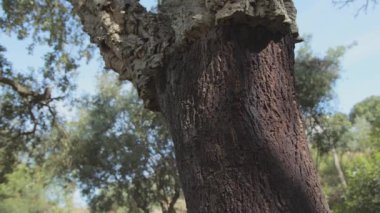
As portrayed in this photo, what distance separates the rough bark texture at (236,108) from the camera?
209 centimetres

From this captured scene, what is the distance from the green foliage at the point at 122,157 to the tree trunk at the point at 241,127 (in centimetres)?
2099

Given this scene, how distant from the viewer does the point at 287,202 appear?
204cm

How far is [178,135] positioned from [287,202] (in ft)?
2.05

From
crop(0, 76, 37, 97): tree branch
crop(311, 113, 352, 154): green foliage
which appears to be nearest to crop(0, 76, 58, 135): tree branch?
crop(0, 76, 37, 97): tree branch

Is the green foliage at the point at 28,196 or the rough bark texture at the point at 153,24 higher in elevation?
the green foliage at the point at 28,196

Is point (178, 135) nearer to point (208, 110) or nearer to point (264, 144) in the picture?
point (208, 110)

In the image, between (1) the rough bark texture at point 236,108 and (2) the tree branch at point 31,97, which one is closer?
(1) the rough bark texture at point 236,108

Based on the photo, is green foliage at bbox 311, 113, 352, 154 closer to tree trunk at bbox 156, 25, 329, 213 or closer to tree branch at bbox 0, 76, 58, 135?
tree branch at bbox 0, 76, 58, 135

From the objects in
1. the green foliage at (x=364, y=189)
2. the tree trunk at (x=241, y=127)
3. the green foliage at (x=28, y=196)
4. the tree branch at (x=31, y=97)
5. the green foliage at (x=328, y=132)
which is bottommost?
the tree trunk at (x=241, y=127)

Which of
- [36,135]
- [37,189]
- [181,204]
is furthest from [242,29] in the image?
[37,189]

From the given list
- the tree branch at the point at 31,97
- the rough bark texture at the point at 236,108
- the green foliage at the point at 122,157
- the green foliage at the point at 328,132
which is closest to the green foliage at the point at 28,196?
the green foliage at the point at 122,157

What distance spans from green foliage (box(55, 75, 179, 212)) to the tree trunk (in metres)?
21.0

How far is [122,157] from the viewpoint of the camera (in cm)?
2477

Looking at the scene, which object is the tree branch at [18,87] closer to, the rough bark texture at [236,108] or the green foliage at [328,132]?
the rough bark texture at [236,108]
